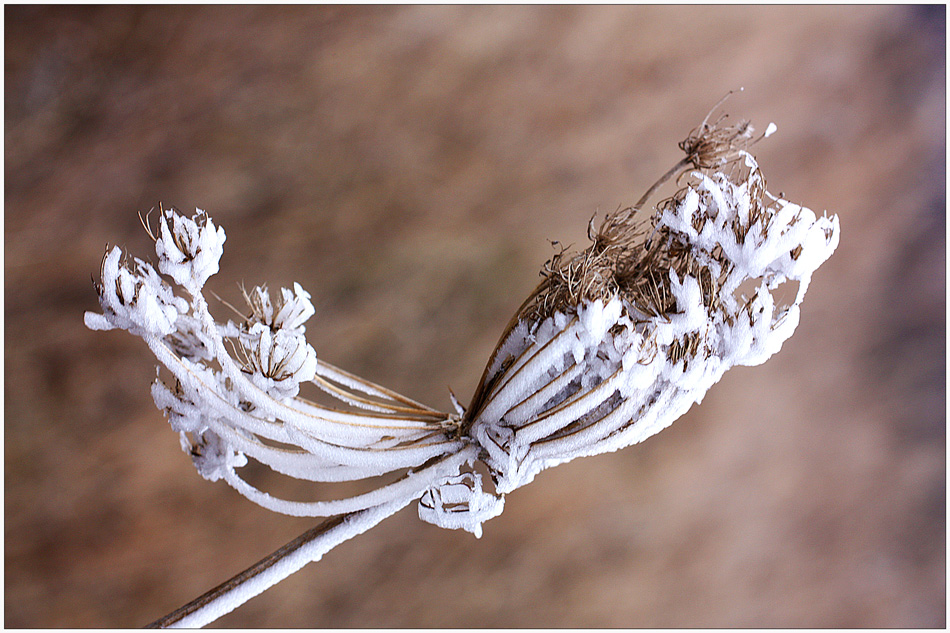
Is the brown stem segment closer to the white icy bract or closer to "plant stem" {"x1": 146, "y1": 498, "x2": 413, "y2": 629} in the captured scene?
"plant stem" {"x1": 146, "y1": 498, "x2": 413, "y2": 629}

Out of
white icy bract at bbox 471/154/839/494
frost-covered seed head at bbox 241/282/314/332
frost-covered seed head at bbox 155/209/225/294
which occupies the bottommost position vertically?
white icy bract at bbox 471/154/839/494

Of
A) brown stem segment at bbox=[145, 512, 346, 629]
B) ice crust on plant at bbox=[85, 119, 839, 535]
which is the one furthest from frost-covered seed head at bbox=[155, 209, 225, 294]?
brown stem segment at bbox=[145, 512, 346, 629]

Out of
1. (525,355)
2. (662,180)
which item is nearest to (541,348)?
(525,355)

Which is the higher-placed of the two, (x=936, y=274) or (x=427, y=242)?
(x=427, y=242)

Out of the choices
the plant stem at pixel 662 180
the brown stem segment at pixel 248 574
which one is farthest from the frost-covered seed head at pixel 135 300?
the plant stem at pixel 662 180

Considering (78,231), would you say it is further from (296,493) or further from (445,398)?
(445,398)

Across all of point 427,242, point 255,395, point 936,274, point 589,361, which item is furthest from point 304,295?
point 936,274
